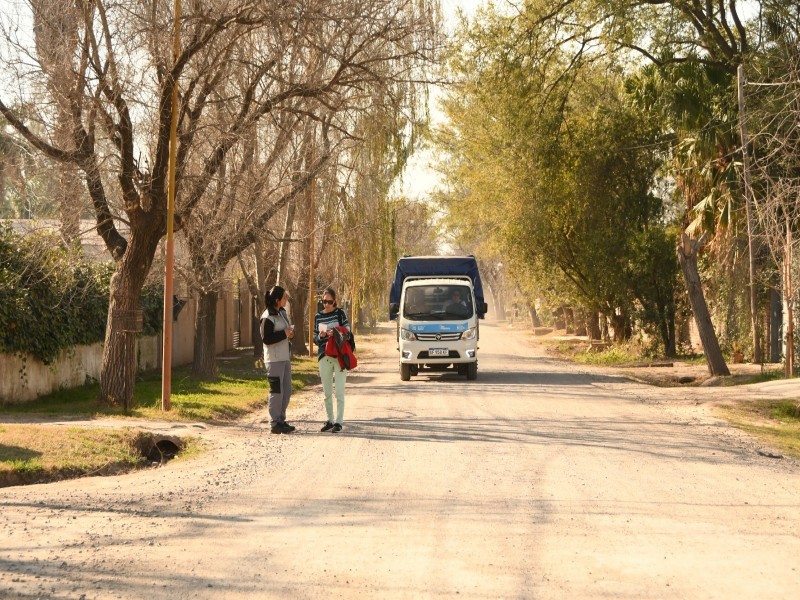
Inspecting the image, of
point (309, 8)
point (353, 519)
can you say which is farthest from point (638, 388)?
point (353, 519)

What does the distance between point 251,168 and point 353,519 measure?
1391 centimetres

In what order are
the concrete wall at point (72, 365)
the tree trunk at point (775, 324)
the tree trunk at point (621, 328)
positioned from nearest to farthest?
1. the concrete wall at point (72, 365)
2. the tree trunk at point (775, 324)
3. the tree trunk at point (621, 328)

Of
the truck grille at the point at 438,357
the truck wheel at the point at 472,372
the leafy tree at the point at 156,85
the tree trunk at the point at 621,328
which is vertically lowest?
the truck wheel at the point at 472,372

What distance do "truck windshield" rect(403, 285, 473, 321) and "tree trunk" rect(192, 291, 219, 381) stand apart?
4695mm

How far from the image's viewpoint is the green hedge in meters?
17.4

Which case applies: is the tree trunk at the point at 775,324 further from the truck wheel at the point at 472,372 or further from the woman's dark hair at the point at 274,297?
the woman's dark hair at the point at 274,297

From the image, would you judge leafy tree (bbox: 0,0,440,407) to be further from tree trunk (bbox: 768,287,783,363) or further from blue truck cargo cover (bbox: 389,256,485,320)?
tree trunk (bbox: 768,287,783,363)

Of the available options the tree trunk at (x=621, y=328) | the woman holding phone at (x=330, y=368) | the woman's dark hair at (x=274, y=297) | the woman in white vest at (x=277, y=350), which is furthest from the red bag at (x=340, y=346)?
the tree trunk at (x=621, y=328)

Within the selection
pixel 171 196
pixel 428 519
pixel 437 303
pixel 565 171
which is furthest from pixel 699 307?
pixel 428 519

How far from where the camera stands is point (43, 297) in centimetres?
1888

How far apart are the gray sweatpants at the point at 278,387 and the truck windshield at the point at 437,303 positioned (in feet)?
31.0

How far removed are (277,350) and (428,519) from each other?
6391mm

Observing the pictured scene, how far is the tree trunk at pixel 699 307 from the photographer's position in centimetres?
2461

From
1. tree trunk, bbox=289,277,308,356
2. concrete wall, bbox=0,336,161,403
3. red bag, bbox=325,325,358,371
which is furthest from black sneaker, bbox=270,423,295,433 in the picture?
tree trunk, bbox=289,277,308,356
